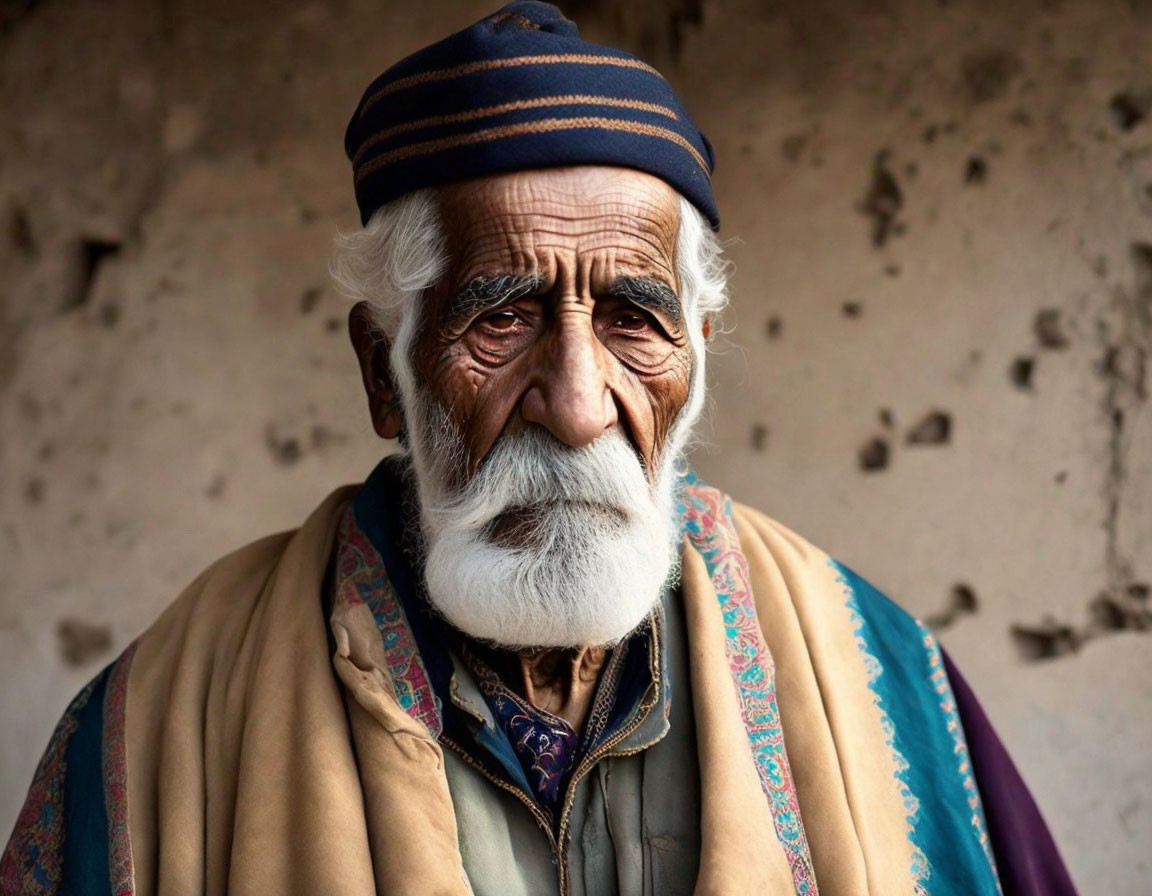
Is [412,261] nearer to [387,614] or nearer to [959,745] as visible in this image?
[387,614]

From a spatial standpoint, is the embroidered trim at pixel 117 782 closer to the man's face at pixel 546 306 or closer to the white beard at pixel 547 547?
the white beard at pixel 547 547

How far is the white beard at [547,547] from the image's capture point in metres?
1.99

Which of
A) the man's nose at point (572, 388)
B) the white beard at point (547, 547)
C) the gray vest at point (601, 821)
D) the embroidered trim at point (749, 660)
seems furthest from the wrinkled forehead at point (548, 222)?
the gray vest at point (601, 821)

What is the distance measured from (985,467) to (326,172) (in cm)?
168

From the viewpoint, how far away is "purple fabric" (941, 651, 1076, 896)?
2.17m

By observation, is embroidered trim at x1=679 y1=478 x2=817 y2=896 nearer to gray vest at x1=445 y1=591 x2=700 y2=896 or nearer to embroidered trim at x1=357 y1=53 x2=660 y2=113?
gray vest at x1=445 y1=591 x2=700 y2=896

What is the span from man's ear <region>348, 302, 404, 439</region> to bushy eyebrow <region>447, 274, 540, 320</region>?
252 millimetres

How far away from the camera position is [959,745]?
2225 mm

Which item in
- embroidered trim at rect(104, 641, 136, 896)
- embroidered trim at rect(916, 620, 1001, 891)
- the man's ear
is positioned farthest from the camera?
the man's ear

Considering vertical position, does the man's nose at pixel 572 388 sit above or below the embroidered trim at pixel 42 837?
above

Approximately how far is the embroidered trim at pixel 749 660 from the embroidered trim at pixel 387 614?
48cm

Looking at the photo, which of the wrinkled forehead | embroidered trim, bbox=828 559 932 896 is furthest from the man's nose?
embroidered trim, bbox=828 559 932 896

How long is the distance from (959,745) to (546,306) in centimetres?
100

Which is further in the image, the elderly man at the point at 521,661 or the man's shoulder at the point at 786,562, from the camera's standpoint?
the man's shoulder at the point at 786,562
